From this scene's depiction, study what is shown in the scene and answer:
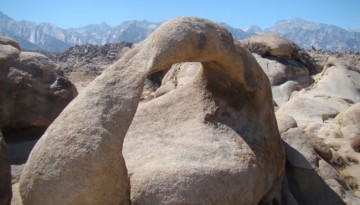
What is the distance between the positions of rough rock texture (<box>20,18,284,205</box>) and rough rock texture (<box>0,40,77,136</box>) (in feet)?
6.42

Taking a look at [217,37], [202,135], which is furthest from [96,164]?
[217,37]

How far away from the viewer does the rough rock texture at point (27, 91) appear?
5477mm

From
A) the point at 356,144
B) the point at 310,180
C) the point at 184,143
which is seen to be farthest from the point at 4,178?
the point at 356,144

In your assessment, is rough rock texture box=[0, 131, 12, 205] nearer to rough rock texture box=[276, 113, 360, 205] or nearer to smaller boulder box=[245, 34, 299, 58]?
rough rock texture box=[276, 113, 360, 205]

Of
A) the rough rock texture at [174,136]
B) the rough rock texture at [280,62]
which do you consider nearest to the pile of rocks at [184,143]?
the rough rock texture at [174,136]

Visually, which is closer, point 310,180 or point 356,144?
point 310,180

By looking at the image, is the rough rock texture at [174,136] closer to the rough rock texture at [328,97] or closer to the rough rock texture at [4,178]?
the rough rock texture at [4,178]

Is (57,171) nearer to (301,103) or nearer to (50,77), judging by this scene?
(50,77)

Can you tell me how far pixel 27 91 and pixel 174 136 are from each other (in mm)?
2601

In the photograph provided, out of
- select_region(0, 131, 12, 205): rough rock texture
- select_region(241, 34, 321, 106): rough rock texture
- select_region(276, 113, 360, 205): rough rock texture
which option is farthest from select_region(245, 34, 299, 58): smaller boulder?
select_region(0, 131, 12, 205): rough rock texture

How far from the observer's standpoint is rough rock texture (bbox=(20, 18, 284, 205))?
271 cm

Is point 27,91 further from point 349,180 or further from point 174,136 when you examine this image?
point 349,180

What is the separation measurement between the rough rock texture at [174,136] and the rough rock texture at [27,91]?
1.96 m

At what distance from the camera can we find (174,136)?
3838 millimetres
